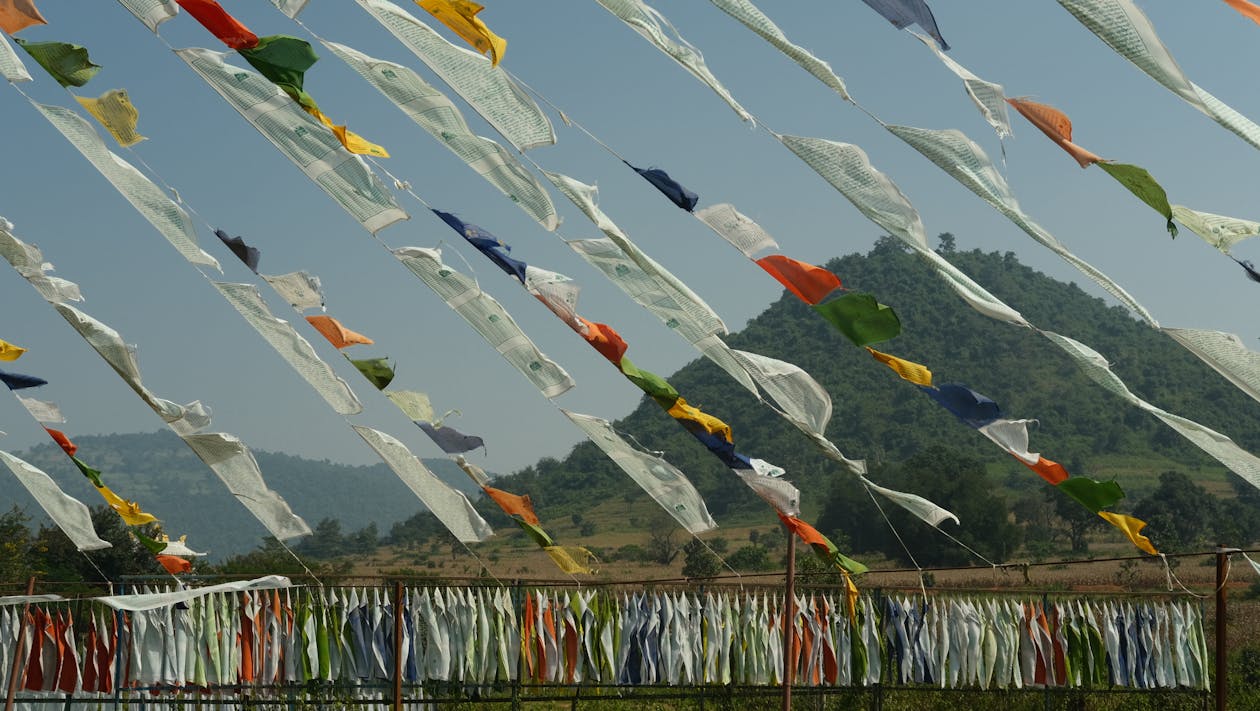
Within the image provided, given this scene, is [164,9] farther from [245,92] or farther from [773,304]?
[773,304]

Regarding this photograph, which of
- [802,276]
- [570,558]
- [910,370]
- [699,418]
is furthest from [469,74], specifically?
[570,558]

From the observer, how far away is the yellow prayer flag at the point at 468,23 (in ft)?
13.1

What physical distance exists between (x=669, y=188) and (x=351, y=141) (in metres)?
1.16

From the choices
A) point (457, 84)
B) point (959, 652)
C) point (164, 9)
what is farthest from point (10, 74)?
point (959, 652)

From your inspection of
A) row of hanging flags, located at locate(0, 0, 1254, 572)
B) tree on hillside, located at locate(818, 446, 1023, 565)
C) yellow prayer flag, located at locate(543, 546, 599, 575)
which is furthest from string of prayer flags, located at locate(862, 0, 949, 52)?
tree on hillside, located at locate(818, 446, 1023, 565)

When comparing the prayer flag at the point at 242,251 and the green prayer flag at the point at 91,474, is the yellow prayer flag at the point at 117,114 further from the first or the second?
the green prayer flag at the point at 91,474

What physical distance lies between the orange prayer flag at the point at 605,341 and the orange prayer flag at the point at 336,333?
107 cm

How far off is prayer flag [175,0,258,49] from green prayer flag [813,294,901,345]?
7.43 ft

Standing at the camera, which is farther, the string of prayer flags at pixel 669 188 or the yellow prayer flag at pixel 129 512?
the yellow prayer flag at pixel 129 512

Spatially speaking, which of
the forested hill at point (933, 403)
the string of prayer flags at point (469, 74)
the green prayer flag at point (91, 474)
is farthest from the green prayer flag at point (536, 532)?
the forested hill at point (933, 403)

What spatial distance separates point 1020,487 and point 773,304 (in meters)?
26.4

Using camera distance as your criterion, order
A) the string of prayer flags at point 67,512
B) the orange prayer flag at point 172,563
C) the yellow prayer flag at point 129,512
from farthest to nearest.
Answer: the orange prayer flag at point 172,563 < the yellow prayer flag at point 129,512 < the string of prayer flags at point 67,512

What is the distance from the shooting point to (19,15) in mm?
4672

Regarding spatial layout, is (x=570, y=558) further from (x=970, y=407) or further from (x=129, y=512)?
(x=129, y=512)
